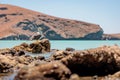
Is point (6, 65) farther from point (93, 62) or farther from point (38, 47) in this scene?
point (38, 47)

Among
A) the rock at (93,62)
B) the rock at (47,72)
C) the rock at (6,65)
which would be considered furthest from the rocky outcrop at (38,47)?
the rock at (47,72)

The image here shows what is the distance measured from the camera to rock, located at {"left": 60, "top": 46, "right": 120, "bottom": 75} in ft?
92.0

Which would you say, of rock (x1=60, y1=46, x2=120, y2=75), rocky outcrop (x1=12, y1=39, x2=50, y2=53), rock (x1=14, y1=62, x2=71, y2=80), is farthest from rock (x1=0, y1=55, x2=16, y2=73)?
rocky outcrop (x1=12, y1=39, x2=50, y2=53)

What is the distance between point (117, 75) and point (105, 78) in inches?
40.6

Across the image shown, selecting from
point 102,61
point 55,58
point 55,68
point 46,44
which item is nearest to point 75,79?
point 55,68

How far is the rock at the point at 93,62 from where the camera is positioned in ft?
92.0

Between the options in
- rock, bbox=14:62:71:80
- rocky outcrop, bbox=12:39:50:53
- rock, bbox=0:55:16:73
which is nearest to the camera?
rock, bbox=14:62:71:80

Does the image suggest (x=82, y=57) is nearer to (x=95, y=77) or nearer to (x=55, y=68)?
Result: (x=95, y=77)

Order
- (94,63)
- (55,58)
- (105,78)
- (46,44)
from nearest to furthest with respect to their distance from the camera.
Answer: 1. (105,78)
2. (94,63)
3. (55,58)
4. (46,44)

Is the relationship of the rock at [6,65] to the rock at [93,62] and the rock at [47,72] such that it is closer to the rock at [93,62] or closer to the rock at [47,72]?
the rock at [93,62]

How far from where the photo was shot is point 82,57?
28.1 meters

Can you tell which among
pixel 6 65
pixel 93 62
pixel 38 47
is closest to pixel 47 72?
pixel 93 62

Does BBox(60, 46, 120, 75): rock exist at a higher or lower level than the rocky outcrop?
higher

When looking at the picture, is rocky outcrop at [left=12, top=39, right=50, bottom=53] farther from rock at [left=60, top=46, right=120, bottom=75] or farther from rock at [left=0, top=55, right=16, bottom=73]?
rock at [left=60, top=46, right=120, bottom=75]
